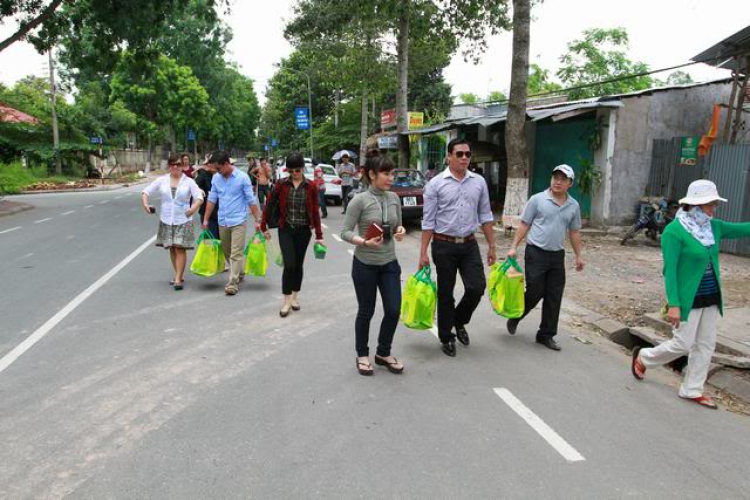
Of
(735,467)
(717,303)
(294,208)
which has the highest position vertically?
(294,208)

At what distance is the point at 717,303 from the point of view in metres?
4.05

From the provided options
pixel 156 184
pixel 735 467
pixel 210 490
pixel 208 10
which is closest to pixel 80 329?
pixel 156 184

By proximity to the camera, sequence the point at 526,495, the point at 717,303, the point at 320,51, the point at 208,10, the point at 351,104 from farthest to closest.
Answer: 1. the point at 351,104
2. the point at 320,51
3. the point at 208,10
4. the point at 717,303
5. the point at 526,495

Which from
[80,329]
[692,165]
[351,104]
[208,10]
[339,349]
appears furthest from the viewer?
[351,104]

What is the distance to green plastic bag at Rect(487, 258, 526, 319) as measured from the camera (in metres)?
5.31

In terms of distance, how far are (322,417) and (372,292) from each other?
1.09 metres

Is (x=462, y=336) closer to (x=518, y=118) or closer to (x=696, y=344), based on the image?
(x=696, y=344)

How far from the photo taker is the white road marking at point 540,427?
3320mm

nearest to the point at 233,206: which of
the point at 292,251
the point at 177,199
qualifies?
the point at 177,199

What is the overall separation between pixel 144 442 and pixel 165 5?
697 inches

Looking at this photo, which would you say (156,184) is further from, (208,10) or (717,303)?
(208,10)

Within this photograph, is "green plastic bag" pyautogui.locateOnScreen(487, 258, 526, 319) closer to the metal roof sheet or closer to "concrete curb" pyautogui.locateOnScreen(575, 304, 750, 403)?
"concrete curb" pyautogui.locateOnScreen(575, 304, 750, 403)

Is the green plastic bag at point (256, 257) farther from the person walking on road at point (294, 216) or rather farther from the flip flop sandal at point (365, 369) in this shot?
the flip flop sandal at point (365, 369)

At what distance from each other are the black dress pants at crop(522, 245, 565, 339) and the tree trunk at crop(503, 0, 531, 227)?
705cm
